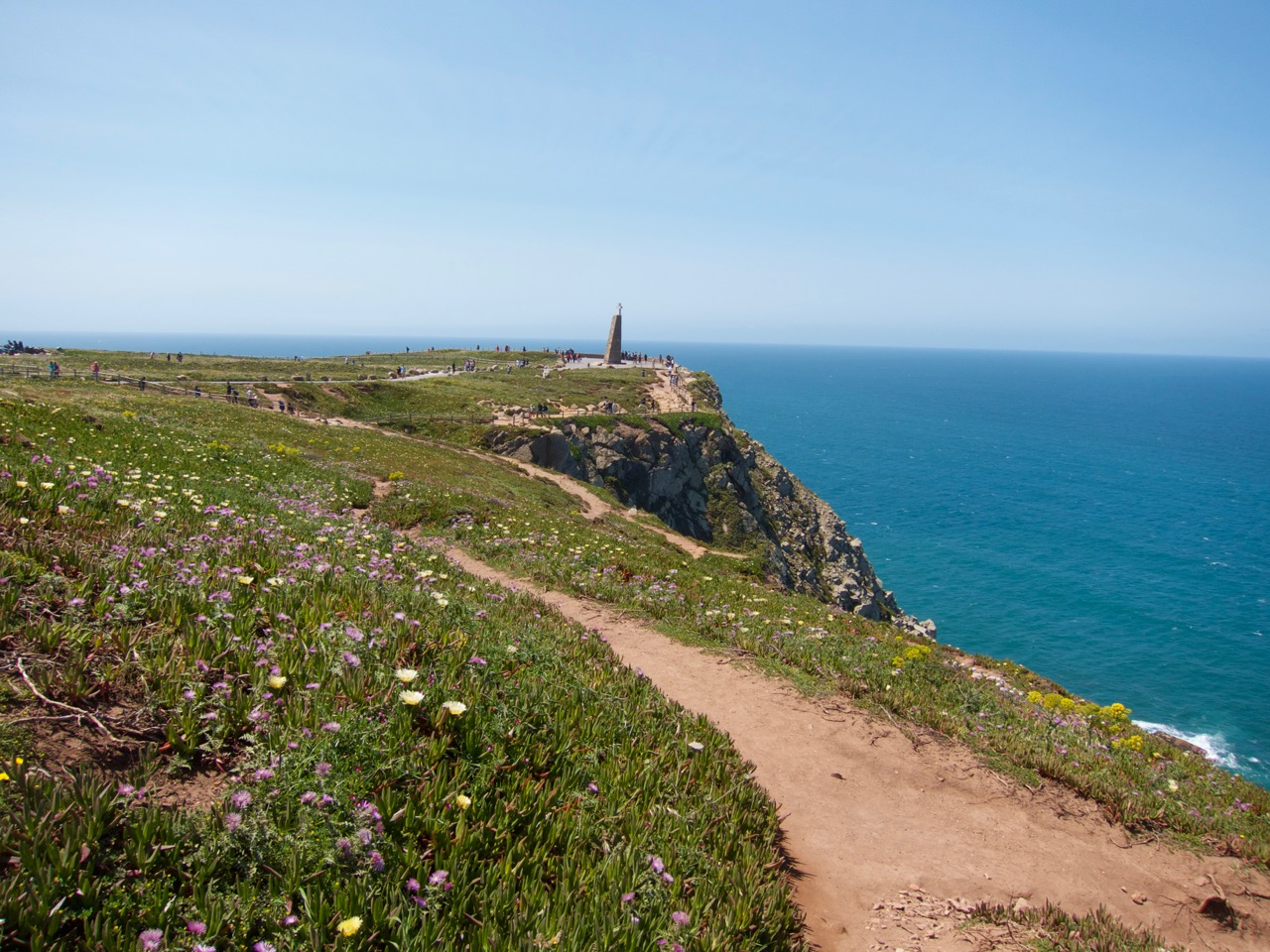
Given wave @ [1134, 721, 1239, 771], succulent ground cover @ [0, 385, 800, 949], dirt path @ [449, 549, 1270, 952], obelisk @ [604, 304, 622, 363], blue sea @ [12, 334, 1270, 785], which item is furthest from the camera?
obelisk @ [604, 304, 622, 363]

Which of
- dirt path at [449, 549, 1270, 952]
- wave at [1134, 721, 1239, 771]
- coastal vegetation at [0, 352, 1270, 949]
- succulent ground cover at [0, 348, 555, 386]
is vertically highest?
succulent ground cover at [0, 348, 555, 386]

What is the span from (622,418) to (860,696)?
43.8m

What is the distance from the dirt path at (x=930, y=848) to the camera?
550 cm

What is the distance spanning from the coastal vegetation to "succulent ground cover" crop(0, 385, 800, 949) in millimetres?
19

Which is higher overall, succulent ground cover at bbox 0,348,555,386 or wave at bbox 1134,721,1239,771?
succulent ground cover at bbox 0,348,555,386

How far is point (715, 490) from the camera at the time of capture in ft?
183

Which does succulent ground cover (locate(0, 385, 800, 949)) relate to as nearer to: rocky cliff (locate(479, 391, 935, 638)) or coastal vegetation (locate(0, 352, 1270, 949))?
coastal vegetation (locate(0, 352, 1270, 949))

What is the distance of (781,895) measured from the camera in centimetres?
478

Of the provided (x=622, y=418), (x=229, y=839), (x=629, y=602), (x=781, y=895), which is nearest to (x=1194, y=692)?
(x=622, y=418)

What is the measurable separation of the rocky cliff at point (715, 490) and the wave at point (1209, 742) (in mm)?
12075

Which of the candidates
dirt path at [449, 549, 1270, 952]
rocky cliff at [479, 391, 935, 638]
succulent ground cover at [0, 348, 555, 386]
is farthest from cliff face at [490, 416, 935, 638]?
dirt path at [449, 549, 1270, 952]

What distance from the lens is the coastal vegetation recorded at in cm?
347

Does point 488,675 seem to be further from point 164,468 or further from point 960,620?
point 960,620

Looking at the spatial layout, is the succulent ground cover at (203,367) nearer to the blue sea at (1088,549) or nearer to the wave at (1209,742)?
the blue sea at (1088,549)
